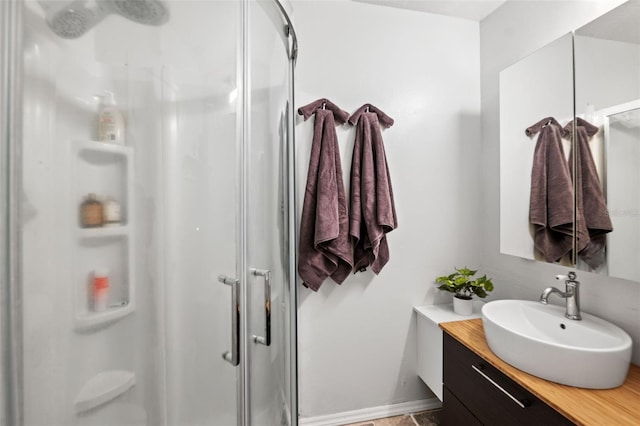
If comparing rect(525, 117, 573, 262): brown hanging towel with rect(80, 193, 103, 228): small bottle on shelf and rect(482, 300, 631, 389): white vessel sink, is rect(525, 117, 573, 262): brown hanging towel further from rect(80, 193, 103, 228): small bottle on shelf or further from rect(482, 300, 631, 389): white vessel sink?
rect(80, 193, 103, 228): small bottle on shelf

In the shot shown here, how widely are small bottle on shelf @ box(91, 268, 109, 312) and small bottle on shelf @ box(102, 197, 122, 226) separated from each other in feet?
0.30

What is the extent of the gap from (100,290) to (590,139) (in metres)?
1.63

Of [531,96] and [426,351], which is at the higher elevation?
[531,96]

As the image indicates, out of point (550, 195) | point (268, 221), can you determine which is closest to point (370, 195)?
point (268, 221)

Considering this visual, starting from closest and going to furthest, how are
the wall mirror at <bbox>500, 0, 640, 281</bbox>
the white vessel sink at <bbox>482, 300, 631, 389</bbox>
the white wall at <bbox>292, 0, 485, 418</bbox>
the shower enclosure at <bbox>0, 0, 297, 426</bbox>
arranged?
the shower enclosure at <bbox>0, 0, 297, 426</bbox>
the white vessel sink at <bbox>482, 300, 631, 389</bbox>
the wall mirror at <bbox>500, 0, 640, 281</bbox>
the white wall at <bbox>292, 0, 485, 418</bbox>

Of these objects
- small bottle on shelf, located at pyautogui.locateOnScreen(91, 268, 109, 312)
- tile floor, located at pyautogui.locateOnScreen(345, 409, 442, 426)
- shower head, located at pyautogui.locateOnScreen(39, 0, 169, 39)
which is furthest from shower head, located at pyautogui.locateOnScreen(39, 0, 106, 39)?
tile floor, located at pyautogui.locateOnScreen(345, 409, 442, 426)

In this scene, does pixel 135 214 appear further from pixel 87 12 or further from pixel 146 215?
→ pixel 87 12

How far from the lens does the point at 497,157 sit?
1639 millimetres

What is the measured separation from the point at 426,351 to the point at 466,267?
0.54 metres

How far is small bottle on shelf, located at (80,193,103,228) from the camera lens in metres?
0.53

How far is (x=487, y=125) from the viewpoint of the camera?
1708 millimetres

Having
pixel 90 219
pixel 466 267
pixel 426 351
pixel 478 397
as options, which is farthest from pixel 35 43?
pixel 466 267

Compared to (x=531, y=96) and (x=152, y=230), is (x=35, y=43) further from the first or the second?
(x=531, y=96)

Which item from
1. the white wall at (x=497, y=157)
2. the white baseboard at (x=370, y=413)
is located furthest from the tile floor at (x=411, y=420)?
the white wall at (x=497, y=157)
